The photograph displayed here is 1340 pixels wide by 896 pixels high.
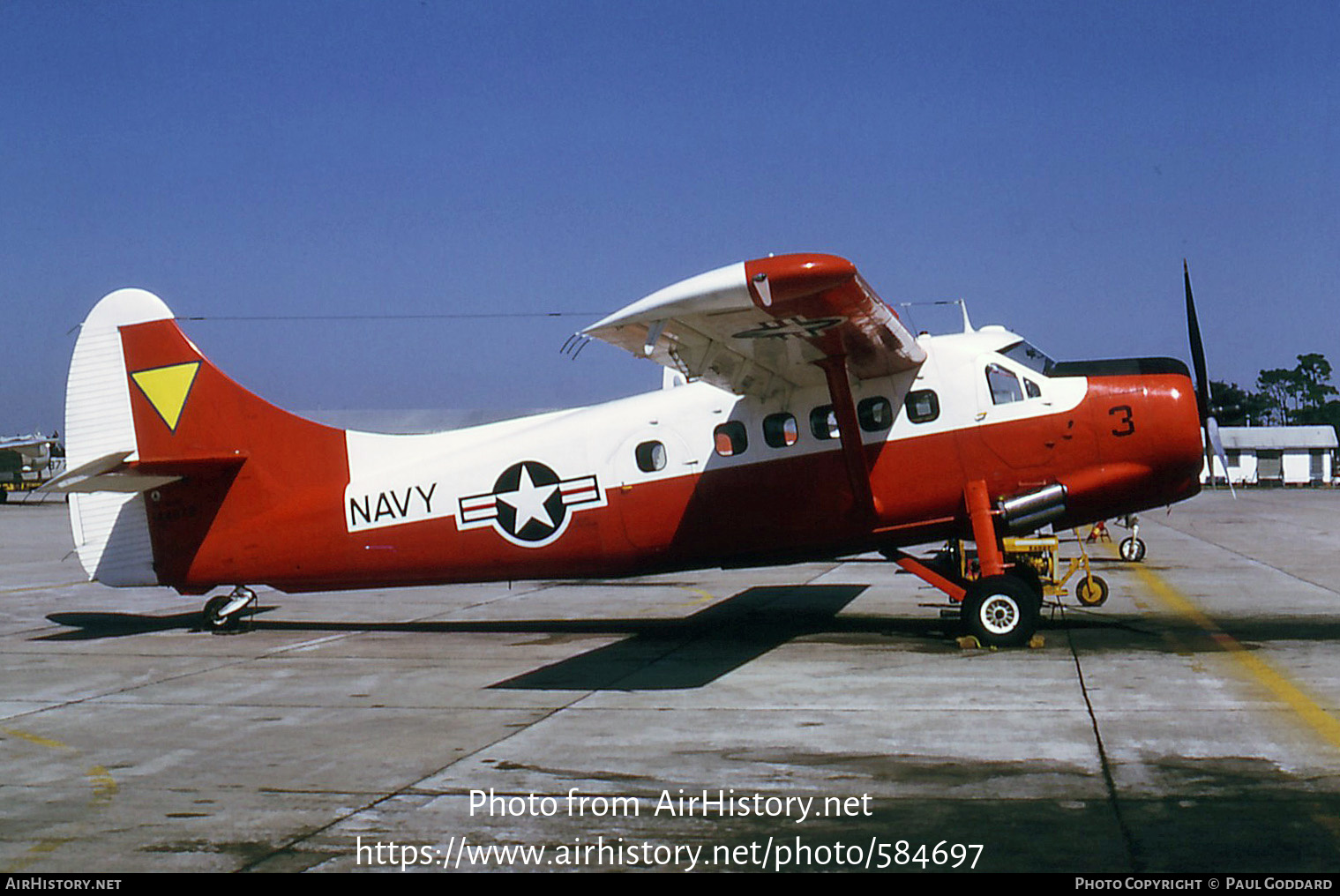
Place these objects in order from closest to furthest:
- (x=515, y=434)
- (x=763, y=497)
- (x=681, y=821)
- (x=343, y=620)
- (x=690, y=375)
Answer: (x=681, y=821), (x=690, y=375), (x=763, y=497), (x=515, y=434), (x=343, y=620)

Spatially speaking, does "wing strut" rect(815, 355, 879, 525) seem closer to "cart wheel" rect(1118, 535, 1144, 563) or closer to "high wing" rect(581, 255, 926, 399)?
"high wing" rect(581, 255, 926, 399)

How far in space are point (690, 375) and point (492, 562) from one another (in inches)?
148

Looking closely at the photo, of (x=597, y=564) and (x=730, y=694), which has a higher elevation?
(x=597, y=564)

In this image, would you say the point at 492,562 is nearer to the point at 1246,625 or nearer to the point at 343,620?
the point at 343,620

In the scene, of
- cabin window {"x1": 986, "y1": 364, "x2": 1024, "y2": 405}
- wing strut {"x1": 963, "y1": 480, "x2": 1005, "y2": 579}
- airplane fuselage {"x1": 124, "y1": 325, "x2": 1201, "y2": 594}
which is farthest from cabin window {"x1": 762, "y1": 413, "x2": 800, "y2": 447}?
cabin window {"x1": 986, "y1": 364, "x2": 1024, "y2": 405}

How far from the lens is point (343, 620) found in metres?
16.4

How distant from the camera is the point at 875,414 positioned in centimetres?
1272

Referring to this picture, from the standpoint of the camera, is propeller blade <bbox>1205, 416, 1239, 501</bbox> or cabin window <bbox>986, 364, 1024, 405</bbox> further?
propeller blade <bbox>1205, 416, 1239, 501</bbox>

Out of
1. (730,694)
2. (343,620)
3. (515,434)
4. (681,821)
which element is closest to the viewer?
(681,821)

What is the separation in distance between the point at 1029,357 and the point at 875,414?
1.81 metres

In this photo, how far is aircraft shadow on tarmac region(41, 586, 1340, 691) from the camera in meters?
11.3

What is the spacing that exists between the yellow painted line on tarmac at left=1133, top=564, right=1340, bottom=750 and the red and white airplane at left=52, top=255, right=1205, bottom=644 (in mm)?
1761

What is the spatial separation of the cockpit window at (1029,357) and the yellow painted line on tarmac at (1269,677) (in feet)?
11.2

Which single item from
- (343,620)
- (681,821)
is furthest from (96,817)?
(343,620)
